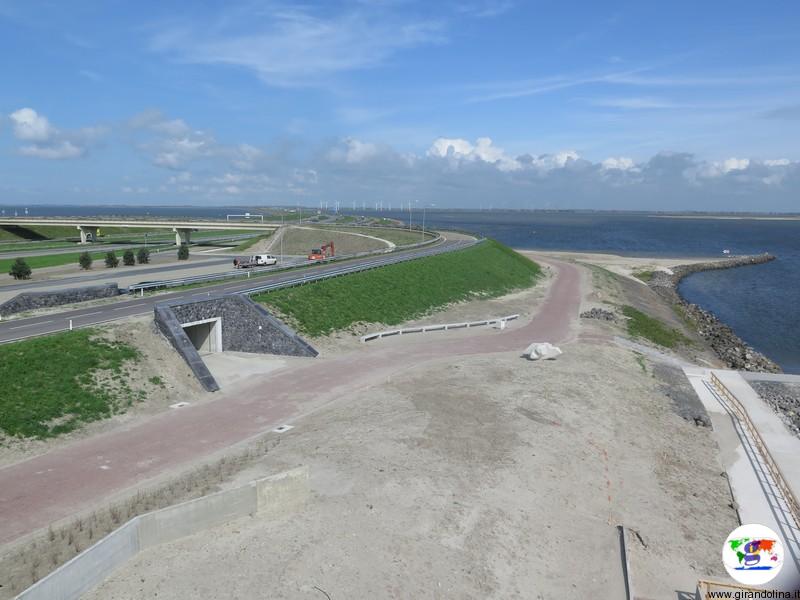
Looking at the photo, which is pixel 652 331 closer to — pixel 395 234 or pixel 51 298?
pixel 51 298

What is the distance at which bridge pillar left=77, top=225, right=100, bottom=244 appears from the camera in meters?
99.2

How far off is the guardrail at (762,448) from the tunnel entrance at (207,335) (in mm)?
26770

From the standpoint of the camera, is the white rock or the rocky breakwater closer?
the white rock

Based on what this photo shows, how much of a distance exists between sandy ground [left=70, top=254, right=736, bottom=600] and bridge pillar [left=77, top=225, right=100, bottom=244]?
88.4 metres

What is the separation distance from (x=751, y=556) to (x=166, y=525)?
43.3 ft

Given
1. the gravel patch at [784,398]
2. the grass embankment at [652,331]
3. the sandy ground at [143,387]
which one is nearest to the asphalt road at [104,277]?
the sandy ground at [143,387]

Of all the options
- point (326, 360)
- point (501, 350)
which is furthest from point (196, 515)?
point (501, 350)

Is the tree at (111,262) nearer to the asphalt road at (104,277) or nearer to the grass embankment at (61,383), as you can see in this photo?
the asphalt road at (104,277)

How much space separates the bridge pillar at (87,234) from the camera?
326 ft

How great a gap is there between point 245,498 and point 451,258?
48629 millimetres

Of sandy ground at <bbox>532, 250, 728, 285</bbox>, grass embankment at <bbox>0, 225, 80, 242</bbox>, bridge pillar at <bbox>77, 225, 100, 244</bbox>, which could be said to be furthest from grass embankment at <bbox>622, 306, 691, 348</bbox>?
grass embankment at <bbox>0, 225, 80, 242</bbox>

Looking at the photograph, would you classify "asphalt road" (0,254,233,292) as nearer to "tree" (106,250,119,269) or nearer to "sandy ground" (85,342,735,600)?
"tree" (106,250,119,269)

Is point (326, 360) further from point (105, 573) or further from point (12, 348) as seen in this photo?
point (105, 573)

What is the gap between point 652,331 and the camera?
43625mm
